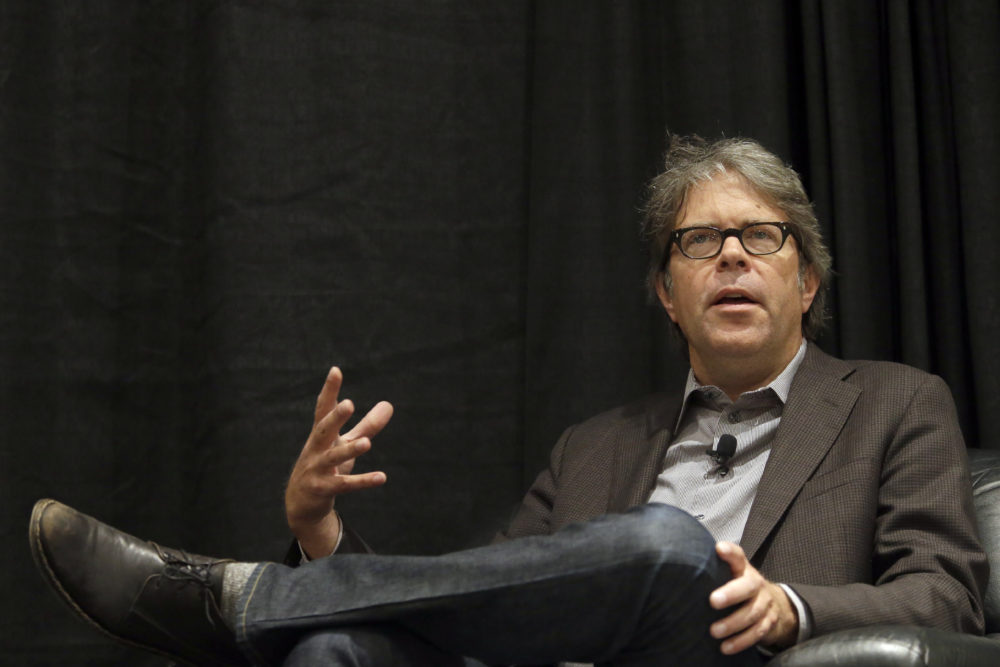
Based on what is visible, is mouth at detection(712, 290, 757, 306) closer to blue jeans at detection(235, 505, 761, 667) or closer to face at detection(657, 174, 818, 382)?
face at detection(657, 174, 818, 382)

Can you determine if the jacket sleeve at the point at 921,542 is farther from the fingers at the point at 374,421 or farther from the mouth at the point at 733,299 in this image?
the fingers at the point at 374,421

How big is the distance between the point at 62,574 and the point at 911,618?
1.13 meters

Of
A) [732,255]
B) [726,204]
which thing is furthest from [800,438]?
[726,204]

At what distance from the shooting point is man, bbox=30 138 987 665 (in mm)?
1309

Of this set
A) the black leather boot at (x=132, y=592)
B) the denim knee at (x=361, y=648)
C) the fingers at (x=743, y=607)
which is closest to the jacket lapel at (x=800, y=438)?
the fingers at (x=743, y=607)

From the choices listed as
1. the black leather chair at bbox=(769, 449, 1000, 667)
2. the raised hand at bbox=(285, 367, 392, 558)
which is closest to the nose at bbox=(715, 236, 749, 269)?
the raised hand at bbox=(285, 367, 392, 558)

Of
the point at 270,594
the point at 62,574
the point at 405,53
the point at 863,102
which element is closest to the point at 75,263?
the point at 405,53

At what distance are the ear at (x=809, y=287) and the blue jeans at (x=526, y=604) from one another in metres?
0.81

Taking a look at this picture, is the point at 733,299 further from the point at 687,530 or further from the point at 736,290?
the point at 687,530

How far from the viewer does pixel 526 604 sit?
130 cm

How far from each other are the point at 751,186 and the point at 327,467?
919 mm

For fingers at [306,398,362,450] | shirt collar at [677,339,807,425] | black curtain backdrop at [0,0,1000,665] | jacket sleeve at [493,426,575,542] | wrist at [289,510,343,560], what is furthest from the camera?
black curtain backdrop at [0,0,1000,665]

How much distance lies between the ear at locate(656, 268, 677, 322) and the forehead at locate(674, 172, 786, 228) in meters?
0.16

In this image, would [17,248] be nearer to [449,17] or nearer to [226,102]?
[226,102]
